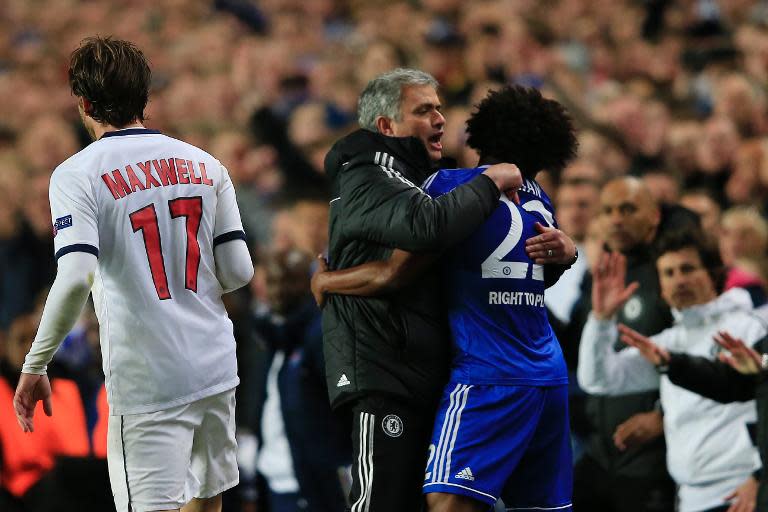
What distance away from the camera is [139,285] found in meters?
3.87

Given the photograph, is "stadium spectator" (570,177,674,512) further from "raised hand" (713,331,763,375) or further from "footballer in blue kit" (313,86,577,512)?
"footballer in blue kit" (313,86,577,512)

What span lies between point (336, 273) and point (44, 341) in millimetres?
1025

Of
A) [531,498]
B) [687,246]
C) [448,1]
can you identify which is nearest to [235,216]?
[531,498]

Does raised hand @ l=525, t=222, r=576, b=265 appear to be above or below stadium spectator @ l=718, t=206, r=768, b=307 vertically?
below

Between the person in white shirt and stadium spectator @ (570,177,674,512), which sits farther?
stadium spectator @ (570,177,674,512)

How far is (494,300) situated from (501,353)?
0.18 m

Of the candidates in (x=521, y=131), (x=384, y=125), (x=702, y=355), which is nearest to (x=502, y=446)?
(x=521, y=131)

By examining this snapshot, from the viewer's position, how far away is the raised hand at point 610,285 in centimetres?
516

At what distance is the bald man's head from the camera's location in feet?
18.8

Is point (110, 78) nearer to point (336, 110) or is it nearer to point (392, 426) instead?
point (392, 426)

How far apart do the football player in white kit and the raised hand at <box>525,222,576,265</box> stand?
1102 millimetres

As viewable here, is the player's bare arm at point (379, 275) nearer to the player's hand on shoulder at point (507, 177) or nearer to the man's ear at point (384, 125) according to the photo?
the player's hand on shoulder at point (507, 177)

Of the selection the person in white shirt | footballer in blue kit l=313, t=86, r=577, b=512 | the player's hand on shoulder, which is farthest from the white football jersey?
the person in white shirt

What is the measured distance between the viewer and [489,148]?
4.32 m
